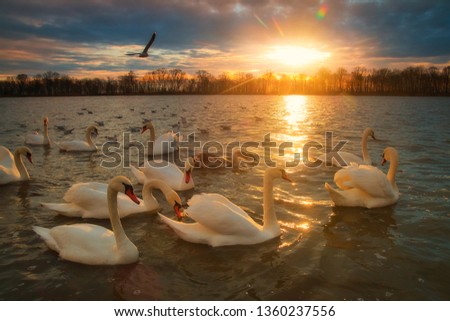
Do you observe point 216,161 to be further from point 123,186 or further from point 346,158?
point 123,186

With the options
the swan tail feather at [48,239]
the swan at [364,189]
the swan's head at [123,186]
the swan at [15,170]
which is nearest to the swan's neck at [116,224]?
the swan's head at [123,186]

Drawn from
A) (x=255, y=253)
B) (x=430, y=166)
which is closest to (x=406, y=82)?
(x=430, y=166)

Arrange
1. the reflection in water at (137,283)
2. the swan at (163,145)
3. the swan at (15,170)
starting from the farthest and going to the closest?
1. the swan at (163,145)
2. the swan at (15,170)
3. the reflection in water at (137,283)

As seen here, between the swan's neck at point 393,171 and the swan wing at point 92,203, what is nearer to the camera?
A: the swan wing at point 92,203

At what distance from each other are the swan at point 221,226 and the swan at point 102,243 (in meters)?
0.93

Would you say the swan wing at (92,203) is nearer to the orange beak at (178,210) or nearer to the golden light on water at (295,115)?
the orange beak at (178,210)

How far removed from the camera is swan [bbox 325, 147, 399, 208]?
23.1ft

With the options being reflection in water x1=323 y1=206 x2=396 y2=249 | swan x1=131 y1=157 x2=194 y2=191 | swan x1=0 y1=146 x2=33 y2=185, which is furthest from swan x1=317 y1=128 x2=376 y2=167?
swan x1=0 y1=146 x2=33 y2=185

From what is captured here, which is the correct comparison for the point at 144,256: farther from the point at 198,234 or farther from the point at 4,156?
the point at 4,156

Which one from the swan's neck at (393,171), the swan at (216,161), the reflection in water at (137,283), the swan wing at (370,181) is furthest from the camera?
the swan at (216,161)

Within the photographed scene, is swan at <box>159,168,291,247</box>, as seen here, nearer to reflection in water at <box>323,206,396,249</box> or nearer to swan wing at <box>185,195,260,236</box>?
swan wing at <box>185,195,260,236</box>

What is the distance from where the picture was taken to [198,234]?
5.74 m

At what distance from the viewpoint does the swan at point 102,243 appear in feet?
16.5

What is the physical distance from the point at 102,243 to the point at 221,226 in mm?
1588
